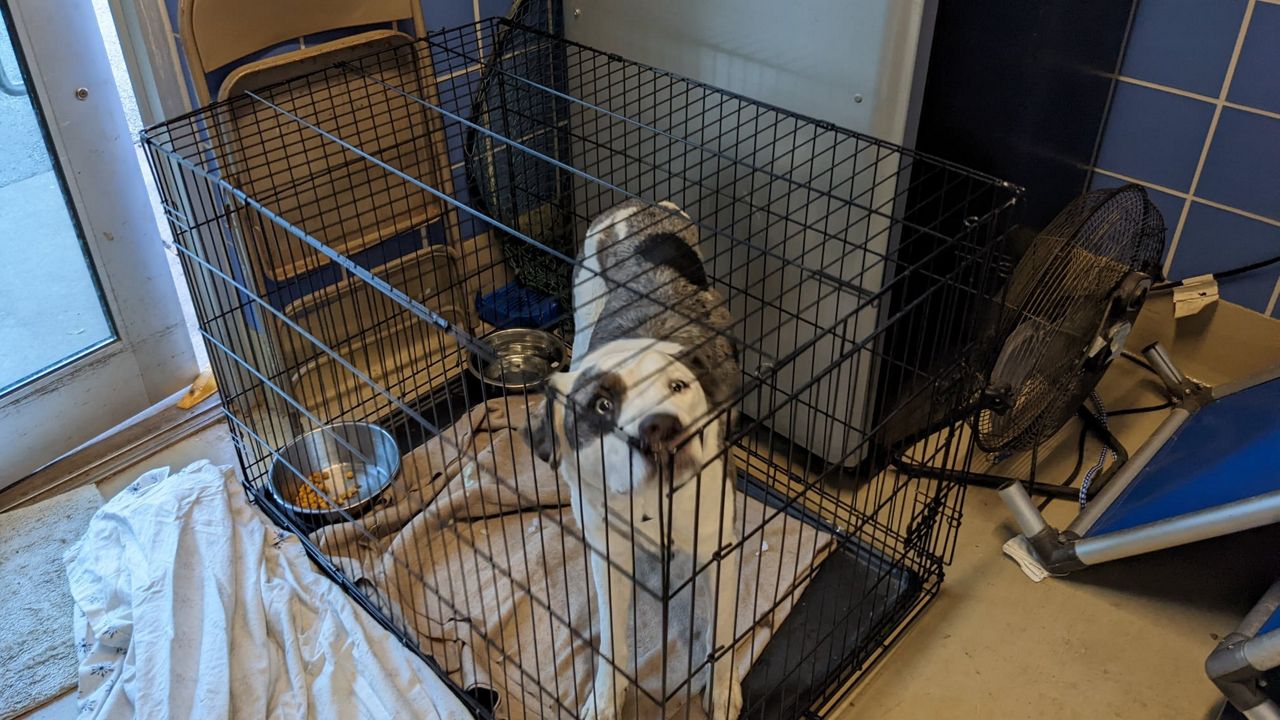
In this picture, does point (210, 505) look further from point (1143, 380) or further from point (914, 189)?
point (1143, 380)

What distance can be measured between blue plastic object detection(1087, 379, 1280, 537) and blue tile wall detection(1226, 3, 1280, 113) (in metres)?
0.61

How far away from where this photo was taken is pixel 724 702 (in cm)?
168

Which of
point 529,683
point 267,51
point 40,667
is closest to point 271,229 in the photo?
point 267,51

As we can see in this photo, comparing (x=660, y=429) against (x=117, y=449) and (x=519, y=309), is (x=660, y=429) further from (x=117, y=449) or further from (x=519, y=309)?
(x=117, y=449)

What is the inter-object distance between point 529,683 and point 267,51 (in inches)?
51.3

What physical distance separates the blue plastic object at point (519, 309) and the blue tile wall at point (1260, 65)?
158cm

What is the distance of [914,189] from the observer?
1.92 metres

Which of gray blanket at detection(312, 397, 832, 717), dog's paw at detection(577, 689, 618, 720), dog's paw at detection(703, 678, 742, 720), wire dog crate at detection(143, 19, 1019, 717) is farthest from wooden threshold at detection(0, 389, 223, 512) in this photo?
dog's paw at detection(703, 678, 742, 720)

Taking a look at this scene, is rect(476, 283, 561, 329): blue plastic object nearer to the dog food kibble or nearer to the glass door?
the dog food kibble

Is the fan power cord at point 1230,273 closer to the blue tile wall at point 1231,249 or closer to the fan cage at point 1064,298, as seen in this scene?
the blue tile wall at point 1231,249

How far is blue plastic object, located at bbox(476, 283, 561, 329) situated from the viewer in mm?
2547

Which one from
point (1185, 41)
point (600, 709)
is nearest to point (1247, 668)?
point (600, 709)

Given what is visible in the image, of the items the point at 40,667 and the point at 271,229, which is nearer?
the point at 40,667

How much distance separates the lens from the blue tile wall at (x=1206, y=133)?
2.21 m
